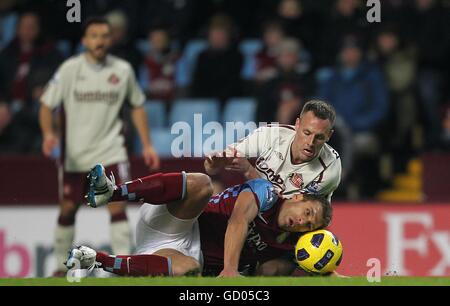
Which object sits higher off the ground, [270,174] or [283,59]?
[283,59]

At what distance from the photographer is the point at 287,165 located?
8758 mm

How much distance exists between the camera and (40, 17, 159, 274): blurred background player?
11.6m

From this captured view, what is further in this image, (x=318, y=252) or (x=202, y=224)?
(x=202, y=224)

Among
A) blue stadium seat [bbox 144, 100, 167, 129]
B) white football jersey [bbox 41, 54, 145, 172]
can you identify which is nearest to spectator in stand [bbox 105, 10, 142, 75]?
blue stadium seat [bbox 144, 100, 167, 129]

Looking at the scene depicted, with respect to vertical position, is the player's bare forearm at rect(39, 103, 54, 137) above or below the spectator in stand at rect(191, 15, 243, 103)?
below

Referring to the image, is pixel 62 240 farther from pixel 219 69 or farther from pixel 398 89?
pixel 398 89

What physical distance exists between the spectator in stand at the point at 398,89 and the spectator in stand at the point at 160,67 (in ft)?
7.58

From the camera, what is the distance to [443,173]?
12.7 m

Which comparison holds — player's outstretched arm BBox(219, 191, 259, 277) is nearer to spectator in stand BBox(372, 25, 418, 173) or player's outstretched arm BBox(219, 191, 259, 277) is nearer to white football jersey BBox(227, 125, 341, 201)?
white football jersey BBox(227, 125, 341, 201)

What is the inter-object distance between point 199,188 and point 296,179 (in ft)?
2.41

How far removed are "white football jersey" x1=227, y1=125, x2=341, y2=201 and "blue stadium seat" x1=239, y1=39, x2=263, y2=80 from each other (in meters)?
5.63

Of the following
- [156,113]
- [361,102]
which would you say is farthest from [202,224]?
[156,113]
